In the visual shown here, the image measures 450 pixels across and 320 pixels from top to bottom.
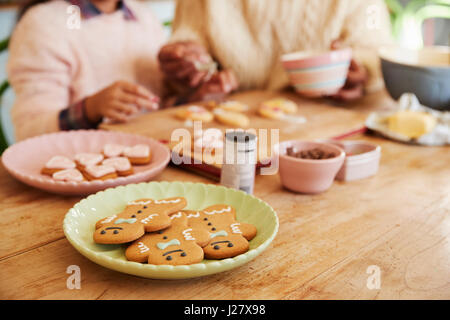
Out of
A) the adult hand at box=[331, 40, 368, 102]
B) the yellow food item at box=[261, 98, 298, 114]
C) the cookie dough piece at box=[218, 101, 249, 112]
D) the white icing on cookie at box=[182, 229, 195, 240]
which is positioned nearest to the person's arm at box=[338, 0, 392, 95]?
the adult hand at box=[331, 40, 368, 102]

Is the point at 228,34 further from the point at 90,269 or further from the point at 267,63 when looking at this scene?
the point at 90,269

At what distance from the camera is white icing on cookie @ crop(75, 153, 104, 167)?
Answer: 1021mm

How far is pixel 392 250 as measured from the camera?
2.53ft

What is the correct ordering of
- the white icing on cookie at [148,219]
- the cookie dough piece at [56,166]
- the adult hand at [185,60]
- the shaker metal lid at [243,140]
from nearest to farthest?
the white icing on cookie at [148,219], the shaker metal lid at [243,140], the cookie dough piece at [56,166], the adult hand at [185,60]

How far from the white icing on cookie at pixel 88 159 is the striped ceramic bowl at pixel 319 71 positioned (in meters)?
0.73

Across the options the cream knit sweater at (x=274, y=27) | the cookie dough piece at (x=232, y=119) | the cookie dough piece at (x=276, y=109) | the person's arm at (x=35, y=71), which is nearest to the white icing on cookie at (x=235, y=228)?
the cookie dough piece at (x=232, y=119)

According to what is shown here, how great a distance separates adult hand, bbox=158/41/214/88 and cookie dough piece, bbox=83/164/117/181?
2.31 ft

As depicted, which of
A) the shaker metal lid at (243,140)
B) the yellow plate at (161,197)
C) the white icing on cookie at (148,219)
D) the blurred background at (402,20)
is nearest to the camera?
the yellow plate at (161,197)

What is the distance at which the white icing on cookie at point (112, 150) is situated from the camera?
1091 mm

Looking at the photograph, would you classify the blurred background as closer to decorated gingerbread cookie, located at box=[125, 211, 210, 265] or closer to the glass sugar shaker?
the glass sugar shaker

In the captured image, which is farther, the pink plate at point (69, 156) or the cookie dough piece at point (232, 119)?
the cookie dough piece at point (232, 119)

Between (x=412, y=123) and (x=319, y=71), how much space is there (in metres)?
0.33

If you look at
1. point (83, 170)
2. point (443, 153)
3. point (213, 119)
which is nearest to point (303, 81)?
point (213, 119)

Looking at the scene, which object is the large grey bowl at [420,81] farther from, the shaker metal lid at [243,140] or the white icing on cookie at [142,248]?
the white icing on cookie at [142,248]
